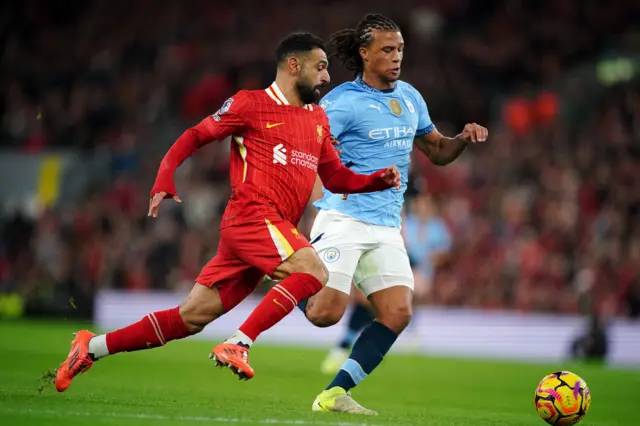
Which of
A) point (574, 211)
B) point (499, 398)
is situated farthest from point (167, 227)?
point (499, 398)

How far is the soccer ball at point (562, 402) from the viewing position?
7.25m

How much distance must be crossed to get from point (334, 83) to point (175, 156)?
14.2 metres

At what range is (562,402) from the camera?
725 cm

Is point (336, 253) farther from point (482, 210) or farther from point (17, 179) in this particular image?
point (17, 179)

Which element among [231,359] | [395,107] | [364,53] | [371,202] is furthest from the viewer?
[364,53]

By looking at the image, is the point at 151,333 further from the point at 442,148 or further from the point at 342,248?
the point at 442,148

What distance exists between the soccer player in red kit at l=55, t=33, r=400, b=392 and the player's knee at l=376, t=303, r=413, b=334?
35.4 inches

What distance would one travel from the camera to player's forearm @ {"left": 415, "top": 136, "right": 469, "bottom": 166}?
8242 mm

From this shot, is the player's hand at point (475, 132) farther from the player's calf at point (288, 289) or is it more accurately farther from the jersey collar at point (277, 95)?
the player's calf at point (288, 289)

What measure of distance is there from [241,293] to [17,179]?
Answer: 1707cm

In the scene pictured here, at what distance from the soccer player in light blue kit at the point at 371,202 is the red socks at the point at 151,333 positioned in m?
1.12

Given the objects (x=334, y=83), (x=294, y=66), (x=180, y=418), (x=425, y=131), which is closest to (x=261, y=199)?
(x=294, y=66)

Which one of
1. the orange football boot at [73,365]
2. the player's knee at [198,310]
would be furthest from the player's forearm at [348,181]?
the orange football boot at [73,365]

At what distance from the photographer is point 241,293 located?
23.2 feet
